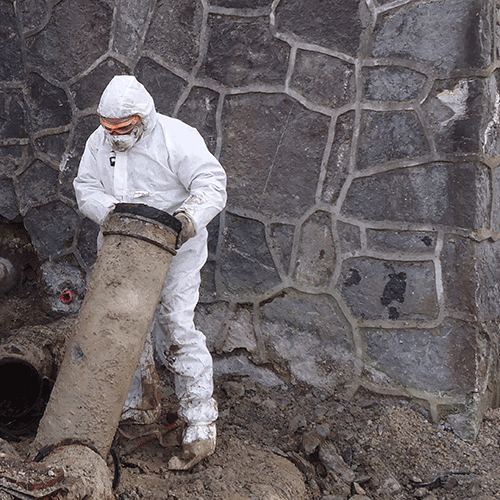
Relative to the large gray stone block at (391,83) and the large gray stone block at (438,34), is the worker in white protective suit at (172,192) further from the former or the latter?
the large gray stone block at (438,34)

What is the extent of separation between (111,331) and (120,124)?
0.87 m

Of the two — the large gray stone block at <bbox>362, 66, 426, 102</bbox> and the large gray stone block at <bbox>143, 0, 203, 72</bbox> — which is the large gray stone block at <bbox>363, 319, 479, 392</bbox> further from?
the large gray stone block at <bbox>143, 0, 203, 72</bbox>

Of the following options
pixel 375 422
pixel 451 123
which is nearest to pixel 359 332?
pixel 375 422

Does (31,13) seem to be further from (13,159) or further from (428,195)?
(428,195)

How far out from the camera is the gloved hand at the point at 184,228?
2361 mm

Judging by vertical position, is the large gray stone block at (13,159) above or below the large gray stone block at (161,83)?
below

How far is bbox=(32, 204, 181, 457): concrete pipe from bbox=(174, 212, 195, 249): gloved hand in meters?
0.02

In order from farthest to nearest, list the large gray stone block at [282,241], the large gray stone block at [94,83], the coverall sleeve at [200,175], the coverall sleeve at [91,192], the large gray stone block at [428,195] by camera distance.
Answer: the large gray stone block at [94,83] < the large gray stone block at [282,241] < the large gray stone block at [428,195] < the coverall sleeve at [91,192] < the coverall sleeve at [200,175]

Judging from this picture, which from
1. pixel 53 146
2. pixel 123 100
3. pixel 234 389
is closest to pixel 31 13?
pixel 53 146

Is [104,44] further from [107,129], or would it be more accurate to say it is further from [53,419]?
[53,419]

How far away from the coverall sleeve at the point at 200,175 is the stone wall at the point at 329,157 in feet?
2.65

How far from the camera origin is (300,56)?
316cm

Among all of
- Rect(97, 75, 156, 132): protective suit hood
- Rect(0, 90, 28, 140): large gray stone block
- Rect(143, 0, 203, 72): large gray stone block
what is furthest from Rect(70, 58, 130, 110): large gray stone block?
Rect(97, 75, 156, 132): protective suit hood

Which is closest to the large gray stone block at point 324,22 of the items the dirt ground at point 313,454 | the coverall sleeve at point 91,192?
the coverall sleeve at point 91,192
